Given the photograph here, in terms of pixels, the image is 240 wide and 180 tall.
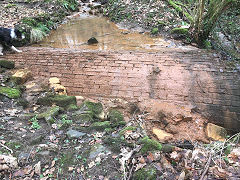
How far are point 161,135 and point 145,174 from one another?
4.52 ft

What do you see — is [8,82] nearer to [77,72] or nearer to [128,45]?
[77,72]

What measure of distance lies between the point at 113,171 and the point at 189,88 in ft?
8.94

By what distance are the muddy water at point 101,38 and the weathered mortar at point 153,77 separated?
2.24 meters

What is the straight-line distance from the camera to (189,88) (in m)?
3.99

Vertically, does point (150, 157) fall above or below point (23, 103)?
below

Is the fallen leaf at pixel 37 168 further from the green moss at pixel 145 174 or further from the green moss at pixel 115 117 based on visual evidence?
the green moss at pixel 115 117

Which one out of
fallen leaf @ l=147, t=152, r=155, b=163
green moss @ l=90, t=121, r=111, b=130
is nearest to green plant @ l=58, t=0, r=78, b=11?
green moss @ l=90, t=121, r=111, b=130

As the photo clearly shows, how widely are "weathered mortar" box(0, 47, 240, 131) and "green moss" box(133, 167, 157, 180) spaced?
2.11 meters

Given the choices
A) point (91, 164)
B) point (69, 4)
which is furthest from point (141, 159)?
point (69, 4)

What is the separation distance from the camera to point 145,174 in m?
1.97

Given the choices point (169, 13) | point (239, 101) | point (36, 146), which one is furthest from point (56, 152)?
point (169, 13)

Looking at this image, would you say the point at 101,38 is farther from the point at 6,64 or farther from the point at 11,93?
the point at 11,93

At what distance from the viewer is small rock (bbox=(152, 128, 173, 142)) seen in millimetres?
3191

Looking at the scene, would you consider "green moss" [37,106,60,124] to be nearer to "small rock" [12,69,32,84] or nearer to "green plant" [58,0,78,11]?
"small rock" [12,69,32,84]
